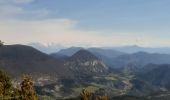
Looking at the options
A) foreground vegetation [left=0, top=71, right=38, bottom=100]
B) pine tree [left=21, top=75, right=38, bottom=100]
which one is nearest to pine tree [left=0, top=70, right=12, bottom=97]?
foreground vegetation [left=0, top=71, right=38, bottom=100]

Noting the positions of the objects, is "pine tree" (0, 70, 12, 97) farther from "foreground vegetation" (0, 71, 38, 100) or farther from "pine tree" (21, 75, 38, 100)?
"pine tree" (21, 75, 38, 100)

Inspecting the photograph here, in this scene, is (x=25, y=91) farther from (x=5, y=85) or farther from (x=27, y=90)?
(x=5, y=85)

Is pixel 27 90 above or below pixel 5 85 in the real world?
below

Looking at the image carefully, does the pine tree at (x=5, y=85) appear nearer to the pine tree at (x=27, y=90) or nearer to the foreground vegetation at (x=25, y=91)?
the foreground vegetation at (x=25, y=91)

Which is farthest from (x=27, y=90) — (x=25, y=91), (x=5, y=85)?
(x=5, y=85)

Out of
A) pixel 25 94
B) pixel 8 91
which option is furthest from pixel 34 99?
pixel 8 91

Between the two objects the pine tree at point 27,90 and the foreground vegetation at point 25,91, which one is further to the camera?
the pine tree at point 27,90

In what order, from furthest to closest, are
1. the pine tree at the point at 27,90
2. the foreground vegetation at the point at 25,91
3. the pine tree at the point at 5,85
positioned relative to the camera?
the pine tree at the point at 5,85, the pine tree at the point at 27,90, the foreground vegetation at the point at 25,91

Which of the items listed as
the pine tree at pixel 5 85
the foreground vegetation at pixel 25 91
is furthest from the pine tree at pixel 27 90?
the pine tree at pixel 5 85

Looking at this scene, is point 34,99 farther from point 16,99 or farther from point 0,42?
point 0,42

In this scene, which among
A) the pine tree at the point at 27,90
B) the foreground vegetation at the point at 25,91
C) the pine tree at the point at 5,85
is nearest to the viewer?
the foreground vegetation at the point at 25,91

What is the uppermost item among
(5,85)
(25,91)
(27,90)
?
(5,85)
